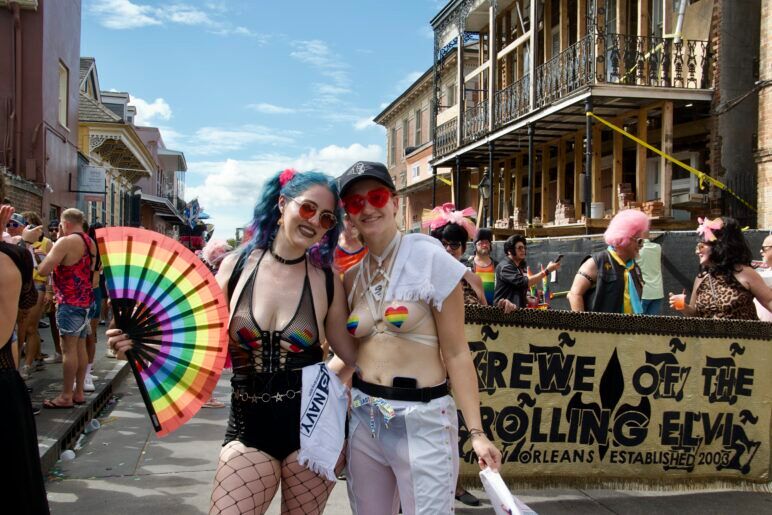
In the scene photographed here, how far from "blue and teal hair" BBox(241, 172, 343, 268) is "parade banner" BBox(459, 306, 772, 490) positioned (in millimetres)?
1878

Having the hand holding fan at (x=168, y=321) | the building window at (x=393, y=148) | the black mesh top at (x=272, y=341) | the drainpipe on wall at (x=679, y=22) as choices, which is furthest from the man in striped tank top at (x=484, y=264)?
the building window at (x=393, y=148)

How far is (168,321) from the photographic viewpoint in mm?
2484

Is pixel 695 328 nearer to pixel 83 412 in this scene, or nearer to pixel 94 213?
pixel 83 412

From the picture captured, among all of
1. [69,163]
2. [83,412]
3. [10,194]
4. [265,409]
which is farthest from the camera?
[69,163]

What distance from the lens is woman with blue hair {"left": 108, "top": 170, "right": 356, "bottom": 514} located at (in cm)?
238

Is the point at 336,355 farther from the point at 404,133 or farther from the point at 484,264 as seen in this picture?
the point at 404,133

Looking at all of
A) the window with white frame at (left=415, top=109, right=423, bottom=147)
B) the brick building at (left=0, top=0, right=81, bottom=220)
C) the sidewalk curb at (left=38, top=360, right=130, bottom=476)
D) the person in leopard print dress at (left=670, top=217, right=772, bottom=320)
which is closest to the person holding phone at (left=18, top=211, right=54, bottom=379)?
the sidewalk curb at (left=38, top=360, right=130, bottom=476)

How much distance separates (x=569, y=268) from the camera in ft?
36.9

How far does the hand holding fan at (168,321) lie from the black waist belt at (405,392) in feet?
1.83

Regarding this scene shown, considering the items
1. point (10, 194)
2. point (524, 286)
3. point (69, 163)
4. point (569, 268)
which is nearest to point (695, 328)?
point (524, 286)

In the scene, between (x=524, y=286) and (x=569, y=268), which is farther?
(x=569, y=268)

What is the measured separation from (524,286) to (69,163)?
14.8 metres

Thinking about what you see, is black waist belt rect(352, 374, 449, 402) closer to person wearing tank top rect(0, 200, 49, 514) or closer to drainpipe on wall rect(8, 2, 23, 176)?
person wearing tank top rect(0, 200, 49, 514)

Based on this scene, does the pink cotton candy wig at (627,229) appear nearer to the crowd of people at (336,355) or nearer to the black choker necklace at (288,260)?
the crowd of people at (336,355)
